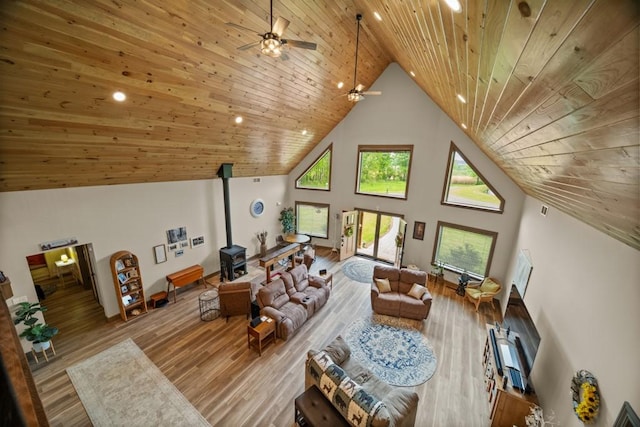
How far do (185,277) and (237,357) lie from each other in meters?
2.94

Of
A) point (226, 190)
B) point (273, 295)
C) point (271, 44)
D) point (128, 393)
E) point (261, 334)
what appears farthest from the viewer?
point (226, 190)

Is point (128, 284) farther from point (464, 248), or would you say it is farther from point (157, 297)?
point (464, 248)

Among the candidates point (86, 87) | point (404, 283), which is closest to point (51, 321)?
point (86, 87)

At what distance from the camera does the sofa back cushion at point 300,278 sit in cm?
621

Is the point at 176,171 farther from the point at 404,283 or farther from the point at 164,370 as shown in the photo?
the point at 404,283

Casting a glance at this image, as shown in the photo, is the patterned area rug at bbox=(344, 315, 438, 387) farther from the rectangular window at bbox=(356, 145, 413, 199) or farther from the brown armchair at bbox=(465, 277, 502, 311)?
the rectangular window at bbox=(356, 145, 413, 199)

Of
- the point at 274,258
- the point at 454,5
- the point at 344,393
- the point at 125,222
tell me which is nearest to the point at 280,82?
the point at 454,5

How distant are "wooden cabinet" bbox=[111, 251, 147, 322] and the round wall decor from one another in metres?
3.75

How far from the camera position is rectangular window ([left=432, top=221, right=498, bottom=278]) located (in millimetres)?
6883

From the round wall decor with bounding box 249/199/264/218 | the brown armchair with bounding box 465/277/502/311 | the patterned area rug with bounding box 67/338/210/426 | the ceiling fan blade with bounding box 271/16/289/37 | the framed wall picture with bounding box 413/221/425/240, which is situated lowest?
the patterned area rug with bounding box 67/338/210/426

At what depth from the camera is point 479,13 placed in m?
1.30

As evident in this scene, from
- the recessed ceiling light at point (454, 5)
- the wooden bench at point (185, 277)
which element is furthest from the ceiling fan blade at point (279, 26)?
the wooden bench at point (185, 277)

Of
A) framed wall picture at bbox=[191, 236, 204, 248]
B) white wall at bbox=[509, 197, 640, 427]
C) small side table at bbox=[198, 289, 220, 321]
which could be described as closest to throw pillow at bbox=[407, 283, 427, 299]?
white wall at bbox=[509, 197, 640, 427]

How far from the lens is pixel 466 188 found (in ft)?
23.2
